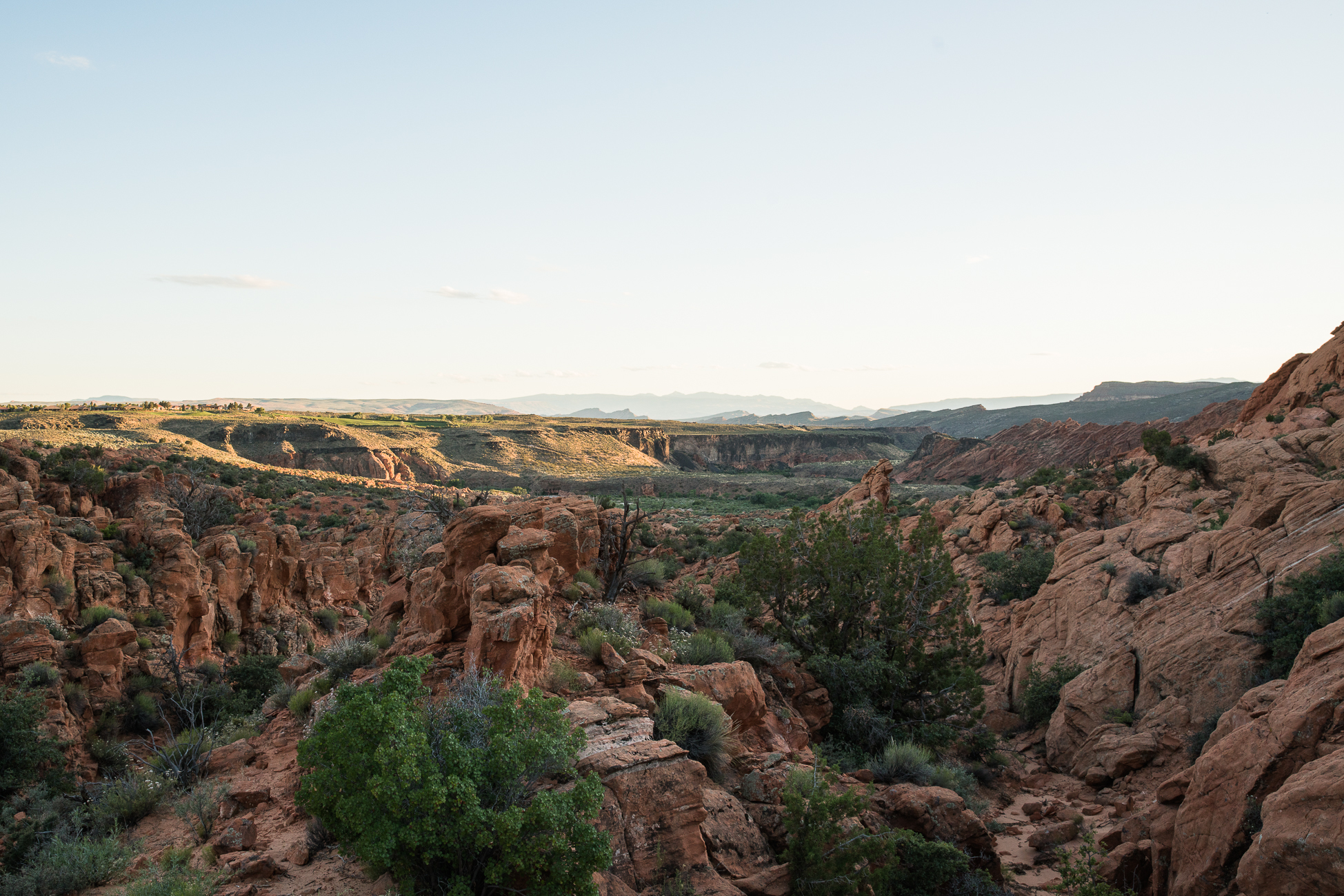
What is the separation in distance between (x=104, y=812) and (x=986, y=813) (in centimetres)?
1184

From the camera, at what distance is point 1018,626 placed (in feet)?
61.0

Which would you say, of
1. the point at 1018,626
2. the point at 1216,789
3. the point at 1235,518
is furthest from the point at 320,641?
the point at 1235,518

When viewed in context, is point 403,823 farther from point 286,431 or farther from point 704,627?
point 286,431

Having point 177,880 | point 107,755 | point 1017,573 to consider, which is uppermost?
point 177,880

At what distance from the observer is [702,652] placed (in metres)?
10.8

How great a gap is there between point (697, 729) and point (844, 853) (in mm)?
2047

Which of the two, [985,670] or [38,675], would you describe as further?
[985,670]

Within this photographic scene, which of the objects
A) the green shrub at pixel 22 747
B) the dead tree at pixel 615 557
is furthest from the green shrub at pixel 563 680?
the green shrub at pixel 22 747

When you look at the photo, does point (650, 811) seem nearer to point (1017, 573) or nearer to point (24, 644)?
point (24, 644)

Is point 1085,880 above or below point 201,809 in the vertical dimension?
below

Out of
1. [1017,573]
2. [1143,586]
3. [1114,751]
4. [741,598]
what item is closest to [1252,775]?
[1114,751]

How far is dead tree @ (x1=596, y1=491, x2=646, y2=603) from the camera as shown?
12828 mm

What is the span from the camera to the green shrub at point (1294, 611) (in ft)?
36.0

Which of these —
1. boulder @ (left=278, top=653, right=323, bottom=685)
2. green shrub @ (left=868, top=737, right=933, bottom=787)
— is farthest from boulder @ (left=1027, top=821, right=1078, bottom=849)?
boulder @ (left=278, top=653, right=323, bottom=685)
